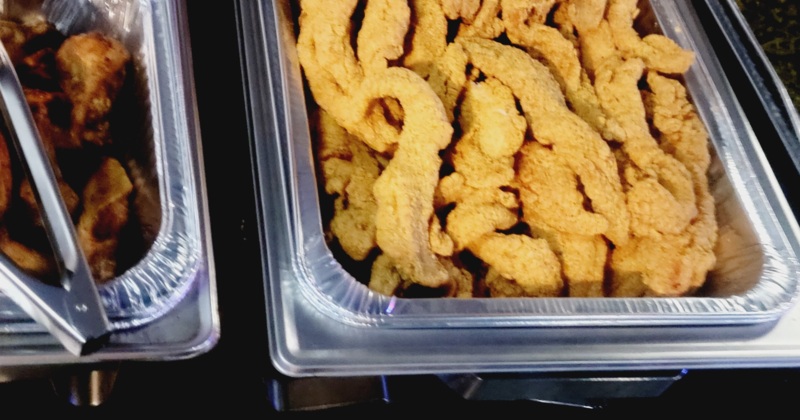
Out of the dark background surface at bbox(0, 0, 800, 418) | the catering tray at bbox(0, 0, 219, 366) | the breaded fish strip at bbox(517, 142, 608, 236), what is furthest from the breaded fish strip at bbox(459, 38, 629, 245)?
the catering tray at bbox(0, 0, 219, 366)

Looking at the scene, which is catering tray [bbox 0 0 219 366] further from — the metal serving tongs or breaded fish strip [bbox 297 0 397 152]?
breaded fish strip [bbox 297 0 397 152]

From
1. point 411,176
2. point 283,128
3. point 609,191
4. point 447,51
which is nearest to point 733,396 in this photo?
point 609,191

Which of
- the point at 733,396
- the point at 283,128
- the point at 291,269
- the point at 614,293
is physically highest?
the point at 283,128

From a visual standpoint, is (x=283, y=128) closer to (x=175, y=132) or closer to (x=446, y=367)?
(x=175, y=132)

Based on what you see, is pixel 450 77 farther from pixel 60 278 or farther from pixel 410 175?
pixel 60 278

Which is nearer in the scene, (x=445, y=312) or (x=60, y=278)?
(x=60, y=278)

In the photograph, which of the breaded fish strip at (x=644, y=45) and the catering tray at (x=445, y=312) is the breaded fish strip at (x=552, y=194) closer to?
the catering tray at (x=445, y=312)

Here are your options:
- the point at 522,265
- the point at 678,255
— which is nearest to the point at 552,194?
the point at 522,265
